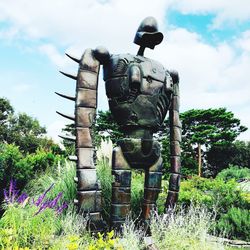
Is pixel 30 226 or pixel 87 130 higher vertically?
pixel 87 130

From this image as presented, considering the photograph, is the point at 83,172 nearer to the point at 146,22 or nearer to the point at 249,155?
the point at 146,22

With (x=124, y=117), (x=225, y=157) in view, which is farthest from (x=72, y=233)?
(x=225, y=157)

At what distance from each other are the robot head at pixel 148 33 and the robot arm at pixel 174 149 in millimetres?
650

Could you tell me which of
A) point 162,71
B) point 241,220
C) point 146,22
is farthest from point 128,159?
point 241,220

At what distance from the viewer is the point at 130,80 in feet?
13.8

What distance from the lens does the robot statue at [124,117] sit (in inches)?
161

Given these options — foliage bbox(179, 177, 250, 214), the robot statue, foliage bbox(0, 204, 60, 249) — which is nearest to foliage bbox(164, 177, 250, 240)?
foliage bbox(179, 177, 250, 214)

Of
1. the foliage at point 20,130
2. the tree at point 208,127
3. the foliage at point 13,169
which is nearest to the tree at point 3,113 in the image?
the foliage at point 20,130

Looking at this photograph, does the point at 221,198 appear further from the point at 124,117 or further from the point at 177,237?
the point at 124,117

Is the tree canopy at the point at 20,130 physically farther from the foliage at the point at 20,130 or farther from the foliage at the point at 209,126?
the foliage at the point at 209,126

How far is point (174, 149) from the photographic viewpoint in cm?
507

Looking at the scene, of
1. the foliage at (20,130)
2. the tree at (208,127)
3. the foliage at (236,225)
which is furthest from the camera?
the foliage at (20,130)

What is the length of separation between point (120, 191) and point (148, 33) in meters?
1.99

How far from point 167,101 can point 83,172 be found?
1.44m
